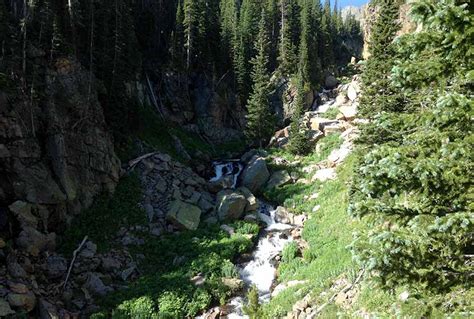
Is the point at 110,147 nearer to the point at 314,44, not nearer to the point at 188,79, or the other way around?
the point at 188,79

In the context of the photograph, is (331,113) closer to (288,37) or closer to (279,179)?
(279,179)

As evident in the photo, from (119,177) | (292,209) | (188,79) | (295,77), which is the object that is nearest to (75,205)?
(119,177)

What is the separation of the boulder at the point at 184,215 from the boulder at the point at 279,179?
8.33 meters

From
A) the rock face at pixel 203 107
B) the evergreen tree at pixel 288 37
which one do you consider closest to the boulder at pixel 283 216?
the rock face at pixel 203 107

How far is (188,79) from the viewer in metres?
50.4

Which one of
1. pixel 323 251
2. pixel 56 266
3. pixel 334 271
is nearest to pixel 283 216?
pixel 323 251

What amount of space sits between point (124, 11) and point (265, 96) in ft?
57.2

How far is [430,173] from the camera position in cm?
627

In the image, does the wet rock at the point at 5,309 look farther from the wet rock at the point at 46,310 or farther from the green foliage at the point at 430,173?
the green foliage at the point at 430,173

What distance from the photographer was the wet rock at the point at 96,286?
66.6 ft

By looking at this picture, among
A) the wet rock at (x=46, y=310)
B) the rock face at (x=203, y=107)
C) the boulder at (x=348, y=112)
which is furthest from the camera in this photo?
the rock face at (x=203, y=107)

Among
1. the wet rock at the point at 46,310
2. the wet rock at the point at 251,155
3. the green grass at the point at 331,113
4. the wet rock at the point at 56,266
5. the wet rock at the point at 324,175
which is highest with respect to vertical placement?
the green grass at the point at 331,113

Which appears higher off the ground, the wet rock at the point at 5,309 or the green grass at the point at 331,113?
the green grass at the point at 331,113

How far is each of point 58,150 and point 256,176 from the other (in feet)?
56.2
